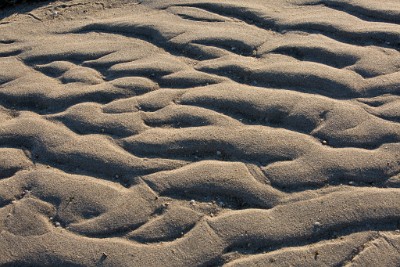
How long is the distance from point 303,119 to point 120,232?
3.68 ft

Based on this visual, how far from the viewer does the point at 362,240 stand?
96.0 inches

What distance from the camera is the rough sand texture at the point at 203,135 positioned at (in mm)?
2479

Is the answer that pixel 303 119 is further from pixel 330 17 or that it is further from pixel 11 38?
pixel 11 38

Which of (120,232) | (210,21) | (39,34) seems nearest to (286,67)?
(210,21)

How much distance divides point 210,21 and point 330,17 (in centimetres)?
76

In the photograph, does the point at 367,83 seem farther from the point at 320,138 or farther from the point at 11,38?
the point at 11,38

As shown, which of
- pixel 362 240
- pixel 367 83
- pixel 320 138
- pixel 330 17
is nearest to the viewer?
pixel 362 240

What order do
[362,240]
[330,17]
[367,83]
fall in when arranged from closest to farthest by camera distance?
[362,240], [367,83], [330,17]

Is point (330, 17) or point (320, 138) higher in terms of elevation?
point (330, 17)

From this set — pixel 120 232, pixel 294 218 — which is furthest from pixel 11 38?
pixel 294 218

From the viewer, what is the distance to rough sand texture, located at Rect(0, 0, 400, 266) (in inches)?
97.6

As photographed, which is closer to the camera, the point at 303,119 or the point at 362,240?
the point at 362,240

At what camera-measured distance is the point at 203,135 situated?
283cm

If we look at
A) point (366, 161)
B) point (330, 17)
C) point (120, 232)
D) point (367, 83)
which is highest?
point (330, 17)
